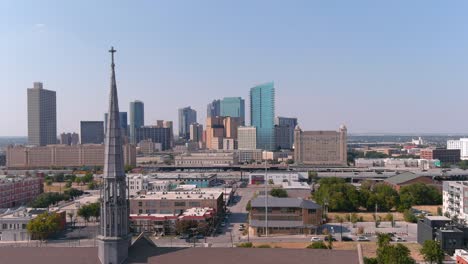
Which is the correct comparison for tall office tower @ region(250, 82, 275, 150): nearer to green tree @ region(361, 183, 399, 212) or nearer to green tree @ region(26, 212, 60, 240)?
green tree @ region(361, 183, 399, 212)

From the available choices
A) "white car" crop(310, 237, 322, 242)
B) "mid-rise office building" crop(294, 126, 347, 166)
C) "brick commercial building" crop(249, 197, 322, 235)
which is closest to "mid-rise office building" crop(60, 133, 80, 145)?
"mid-rise office building" crop(294, 126, 347, 166)

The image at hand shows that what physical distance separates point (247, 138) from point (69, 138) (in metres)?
75.5

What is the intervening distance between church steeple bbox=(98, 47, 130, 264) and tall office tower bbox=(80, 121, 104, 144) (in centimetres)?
16536

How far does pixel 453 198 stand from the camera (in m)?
41.5

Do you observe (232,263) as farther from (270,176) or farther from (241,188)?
(270,176)

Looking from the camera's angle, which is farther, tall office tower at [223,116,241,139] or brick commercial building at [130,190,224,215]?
tall office tower at [223,116,241,139]

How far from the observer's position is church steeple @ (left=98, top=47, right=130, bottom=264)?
12.6m

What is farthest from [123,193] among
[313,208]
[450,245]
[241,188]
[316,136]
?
[316,136]

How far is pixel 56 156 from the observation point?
115438 mm

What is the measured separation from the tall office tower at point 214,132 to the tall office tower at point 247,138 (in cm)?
1147

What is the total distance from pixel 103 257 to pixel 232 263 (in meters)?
3.18

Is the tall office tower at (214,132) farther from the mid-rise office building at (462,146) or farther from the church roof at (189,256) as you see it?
the church roof at (189,256)

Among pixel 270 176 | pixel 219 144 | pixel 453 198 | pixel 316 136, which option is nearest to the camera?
pixel 453 198

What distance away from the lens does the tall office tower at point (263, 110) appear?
155000 millimetres
